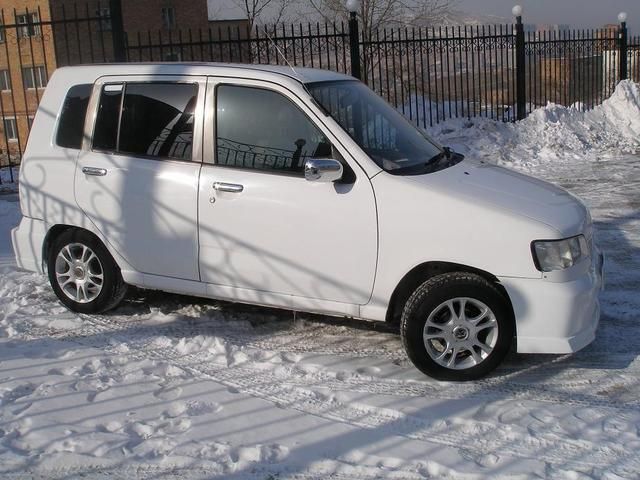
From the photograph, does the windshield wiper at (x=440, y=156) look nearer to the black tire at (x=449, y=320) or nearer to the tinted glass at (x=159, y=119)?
the black tire at (x=449, y=320)

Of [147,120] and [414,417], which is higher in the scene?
[147,120]

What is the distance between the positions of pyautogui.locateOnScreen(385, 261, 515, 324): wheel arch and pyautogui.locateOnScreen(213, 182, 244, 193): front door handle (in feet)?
4.22

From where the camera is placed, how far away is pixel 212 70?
5.30m

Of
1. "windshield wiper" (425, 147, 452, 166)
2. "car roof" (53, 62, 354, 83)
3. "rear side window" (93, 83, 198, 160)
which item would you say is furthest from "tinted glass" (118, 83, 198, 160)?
"windshield wiper" (425, 147, 452, 166)

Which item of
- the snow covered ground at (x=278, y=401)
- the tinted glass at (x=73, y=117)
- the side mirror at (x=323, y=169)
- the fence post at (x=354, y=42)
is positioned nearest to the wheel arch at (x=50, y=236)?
the snow covered ground at (x=278, y=401)

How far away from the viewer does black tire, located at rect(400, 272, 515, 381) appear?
4.49 metres

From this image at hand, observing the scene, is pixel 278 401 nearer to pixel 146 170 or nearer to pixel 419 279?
pixel 419 279

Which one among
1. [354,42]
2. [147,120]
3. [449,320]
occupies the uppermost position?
[354,42]

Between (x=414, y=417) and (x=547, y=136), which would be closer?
(x=414, y=417)

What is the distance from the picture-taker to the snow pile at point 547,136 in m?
13.6

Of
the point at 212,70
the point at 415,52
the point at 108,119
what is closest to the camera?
the point at 212,70

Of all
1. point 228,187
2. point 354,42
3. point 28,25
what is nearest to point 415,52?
point 354,42

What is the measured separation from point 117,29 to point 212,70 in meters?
6.01

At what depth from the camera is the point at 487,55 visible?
52.1ft
